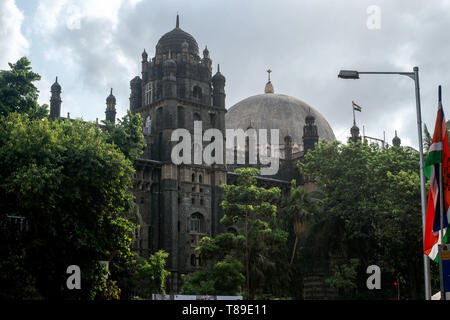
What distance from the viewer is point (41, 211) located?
108 ft

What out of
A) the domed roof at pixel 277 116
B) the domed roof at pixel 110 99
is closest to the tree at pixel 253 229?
the domed roof at pixel 110 99

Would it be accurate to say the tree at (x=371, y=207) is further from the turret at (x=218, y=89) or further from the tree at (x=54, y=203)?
the tree at (x=54, y=203)

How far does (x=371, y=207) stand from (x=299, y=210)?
8.80 metres

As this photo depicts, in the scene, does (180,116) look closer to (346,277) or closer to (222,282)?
(222,282)

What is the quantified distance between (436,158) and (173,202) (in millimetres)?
43596

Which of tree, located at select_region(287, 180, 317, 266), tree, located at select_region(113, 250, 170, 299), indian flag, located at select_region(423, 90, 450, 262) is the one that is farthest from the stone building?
indian flag, located at select_region(423, 90, 450, 262)

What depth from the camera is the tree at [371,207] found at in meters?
44.5

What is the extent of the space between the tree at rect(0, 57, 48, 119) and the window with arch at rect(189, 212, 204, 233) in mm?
28055

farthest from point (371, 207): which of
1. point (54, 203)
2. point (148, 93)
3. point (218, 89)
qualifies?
point (148, 93)

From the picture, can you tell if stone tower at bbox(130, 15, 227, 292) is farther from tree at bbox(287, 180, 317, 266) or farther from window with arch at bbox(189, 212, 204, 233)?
tree at bbox(287, 180, 317, 266)

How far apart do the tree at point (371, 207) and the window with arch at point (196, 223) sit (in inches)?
524

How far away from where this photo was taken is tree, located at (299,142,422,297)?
44.5m
